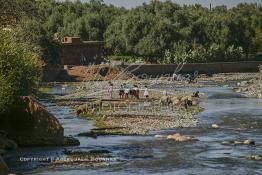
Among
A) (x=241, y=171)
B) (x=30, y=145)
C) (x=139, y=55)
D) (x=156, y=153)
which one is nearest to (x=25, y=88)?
(x=30, y=145)

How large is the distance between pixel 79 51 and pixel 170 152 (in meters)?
86.7

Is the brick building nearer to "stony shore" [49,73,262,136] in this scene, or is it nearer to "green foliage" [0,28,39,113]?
"stony shore" [49,73,262,136]

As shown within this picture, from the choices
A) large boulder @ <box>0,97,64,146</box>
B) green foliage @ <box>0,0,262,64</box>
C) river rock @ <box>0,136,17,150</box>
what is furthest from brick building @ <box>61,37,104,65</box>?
river rock @ <box>0,136,17,150</box>

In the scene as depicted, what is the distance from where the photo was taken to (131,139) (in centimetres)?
5016

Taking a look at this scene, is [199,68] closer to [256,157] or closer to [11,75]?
[11,75]

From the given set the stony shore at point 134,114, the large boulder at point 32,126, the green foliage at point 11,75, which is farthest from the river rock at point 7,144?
the stony shore at point 134,114

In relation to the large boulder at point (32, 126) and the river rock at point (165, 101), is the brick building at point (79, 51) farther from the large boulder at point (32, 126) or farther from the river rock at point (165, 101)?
the large boulder at point (32, 126)

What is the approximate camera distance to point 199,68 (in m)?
140

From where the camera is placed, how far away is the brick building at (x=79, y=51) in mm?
128125

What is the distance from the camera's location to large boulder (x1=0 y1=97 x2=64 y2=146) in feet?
151

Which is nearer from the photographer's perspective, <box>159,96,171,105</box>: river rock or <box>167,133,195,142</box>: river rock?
<box>167,133,195,142</box>: river rock

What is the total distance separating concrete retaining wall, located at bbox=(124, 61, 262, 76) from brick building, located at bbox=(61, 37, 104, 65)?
24.2 ft

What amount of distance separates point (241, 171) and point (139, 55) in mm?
114320

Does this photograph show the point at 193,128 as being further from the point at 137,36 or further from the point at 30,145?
the point at 137,36
